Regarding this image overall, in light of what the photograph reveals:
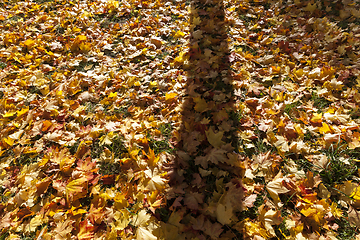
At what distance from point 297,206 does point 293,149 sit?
1.68ft

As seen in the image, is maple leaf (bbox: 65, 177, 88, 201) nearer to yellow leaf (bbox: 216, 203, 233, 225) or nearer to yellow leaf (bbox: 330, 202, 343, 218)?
yellow leaf (bbox: 216, 203, 233, 225)

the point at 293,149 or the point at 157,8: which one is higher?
the point at 157,8

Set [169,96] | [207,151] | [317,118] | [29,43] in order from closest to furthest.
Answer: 1. [207,151]
2. [317,118]
3. [169,96]
4. [29,43]

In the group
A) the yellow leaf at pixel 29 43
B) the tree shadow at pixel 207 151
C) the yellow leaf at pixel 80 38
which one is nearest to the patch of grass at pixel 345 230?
the tree shadow at pixel 207 151

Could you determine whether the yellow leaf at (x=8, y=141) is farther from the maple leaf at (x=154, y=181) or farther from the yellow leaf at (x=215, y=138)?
the yellow leaf at (x=215, y=138)

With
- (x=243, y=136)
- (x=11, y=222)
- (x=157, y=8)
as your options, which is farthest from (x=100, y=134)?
(x=157, y=8)

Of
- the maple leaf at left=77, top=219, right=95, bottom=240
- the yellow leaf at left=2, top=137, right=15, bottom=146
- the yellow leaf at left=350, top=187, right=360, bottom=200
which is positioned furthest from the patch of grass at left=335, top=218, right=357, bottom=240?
the yellow leaf at left=2, top=137, right=15, bottom=146

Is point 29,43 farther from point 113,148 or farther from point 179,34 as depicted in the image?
point 113,148

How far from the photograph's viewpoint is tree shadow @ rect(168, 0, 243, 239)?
4.52 ft

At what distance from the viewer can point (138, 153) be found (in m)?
1.85

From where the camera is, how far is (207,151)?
67.8 inches

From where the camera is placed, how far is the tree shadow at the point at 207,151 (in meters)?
1.38

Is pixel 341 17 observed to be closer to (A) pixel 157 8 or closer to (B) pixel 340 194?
(B) pixel 340 194

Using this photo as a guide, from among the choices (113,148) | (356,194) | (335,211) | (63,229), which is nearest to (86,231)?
(63,229)
